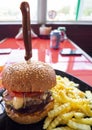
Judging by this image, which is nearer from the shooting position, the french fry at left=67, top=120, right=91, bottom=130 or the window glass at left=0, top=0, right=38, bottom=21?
the french fry at left=67, top=120, right=91, bottom=130

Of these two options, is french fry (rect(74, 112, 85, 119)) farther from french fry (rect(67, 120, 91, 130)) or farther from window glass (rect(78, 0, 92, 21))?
window glass (rect(78, 0, 92, 21))

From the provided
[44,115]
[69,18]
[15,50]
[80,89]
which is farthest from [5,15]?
[44,115]

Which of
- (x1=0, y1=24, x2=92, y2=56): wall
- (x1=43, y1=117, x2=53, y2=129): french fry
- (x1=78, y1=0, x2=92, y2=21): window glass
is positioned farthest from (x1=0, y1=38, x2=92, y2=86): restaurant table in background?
(x1=78, y1=0, x2=92, y2=21): window glass

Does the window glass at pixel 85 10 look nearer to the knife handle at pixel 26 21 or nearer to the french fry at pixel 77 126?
the knife handle at pixel 26 21

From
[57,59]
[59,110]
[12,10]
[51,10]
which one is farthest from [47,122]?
[12,10]

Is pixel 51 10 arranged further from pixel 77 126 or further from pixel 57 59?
pixel 77 126

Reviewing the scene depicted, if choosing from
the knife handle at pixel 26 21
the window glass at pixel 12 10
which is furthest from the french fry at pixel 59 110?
the window glass at pixel 12 10

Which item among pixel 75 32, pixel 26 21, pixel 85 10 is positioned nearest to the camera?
pixel 26 21
